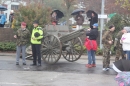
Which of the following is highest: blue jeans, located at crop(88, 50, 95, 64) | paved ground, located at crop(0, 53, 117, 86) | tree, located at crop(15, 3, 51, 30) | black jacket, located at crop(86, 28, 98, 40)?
tree, located at crop(15, 3, 51, 30)

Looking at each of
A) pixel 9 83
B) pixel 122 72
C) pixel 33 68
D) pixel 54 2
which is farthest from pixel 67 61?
pixel 54 2

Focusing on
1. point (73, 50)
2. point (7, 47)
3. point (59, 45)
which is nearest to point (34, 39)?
point (59, 45)

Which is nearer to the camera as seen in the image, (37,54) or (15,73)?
(15,73)

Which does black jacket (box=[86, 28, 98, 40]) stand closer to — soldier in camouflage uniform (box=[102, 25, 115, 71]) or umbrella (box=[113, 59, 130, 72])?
soldier in camouflage uniform (box=[102, 25, 115, 71])

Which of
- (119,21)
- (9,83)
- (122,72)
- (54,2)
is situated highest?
(54,2)

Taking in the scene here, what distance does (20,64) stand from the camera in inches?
478

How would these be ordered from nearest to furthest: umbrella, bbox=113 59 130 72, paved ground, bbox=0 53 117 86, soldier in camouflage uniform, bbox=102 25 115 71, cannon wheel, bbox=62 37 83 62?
1. umbrella, bbox=113 59 130 72
2. paved ground, bbox=0 53 117 86
3. soldier in camouflage uniform, bbox=102 25 115 71
4. cannon wheel, bbox=62 37 83 62

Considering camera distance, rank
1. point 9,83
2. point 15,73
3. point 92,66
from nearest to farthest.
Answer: point 9,83
point 15,73
point 92,66

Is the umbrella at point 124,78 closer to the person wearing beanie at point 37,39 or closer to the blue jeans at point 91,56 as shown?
the blue jeans at point 91,56

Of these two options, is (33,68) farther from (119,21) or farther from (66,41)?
(119,21)

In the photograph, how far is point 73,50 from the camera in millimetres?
12586

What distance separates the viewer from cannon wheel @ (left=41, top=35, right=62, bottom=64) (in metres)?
11.7

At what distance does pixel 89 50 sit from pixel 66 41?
1.05 m

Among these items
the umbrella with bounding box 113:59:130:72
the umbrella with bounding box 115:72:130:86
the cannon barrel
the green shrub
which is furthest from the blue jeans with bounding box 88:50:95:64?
the umbrella with bounding box 115:72:130:86
